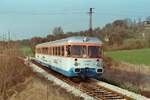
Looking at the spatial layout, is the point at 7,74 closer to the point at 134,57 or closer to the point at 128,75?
the point at 128,75

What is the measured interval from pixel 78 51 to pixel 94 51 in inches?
39.6

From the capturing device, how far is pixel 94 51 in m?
24.5

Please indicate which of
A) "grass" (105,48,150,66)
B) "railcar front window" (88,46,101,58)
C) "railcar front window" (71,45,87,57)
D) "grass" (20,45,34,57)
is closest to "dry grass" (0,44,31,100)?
"railcar front window" (71,45,87,57)

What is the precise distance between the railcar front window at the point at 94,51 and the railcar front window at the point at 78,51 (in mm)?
328

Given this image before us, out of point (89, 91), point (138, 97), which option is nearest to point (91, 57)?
point (89, 91)

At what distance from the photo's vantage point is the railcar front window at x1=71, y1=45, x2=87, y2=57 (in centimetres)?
2420

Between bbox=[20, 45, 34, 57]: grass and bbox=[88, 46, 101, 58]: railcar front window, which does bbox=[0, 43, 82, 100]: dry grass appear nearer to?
bbox=[88, 46, 101, 58]: railcar front window

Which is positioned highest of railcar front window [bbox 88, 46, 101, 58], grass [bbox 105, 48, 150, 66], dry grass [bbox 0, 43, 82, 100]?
railcar front window [bbox 88, 46, 101, 58]

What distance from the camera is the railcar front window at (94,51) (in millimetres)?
24344

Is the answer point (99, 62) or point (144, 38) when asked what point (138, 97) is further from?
point (144, 38)

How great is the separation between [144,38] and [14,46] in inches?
2298

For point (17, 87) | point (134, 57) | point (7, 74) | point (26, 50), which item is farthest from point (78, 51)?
point (26, 50)

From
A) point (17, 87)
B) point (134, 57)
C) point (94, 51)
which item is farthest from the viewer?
point (134, 57)

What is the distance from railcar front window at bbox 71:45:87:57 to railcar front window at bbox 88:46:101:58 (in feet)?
1.08
